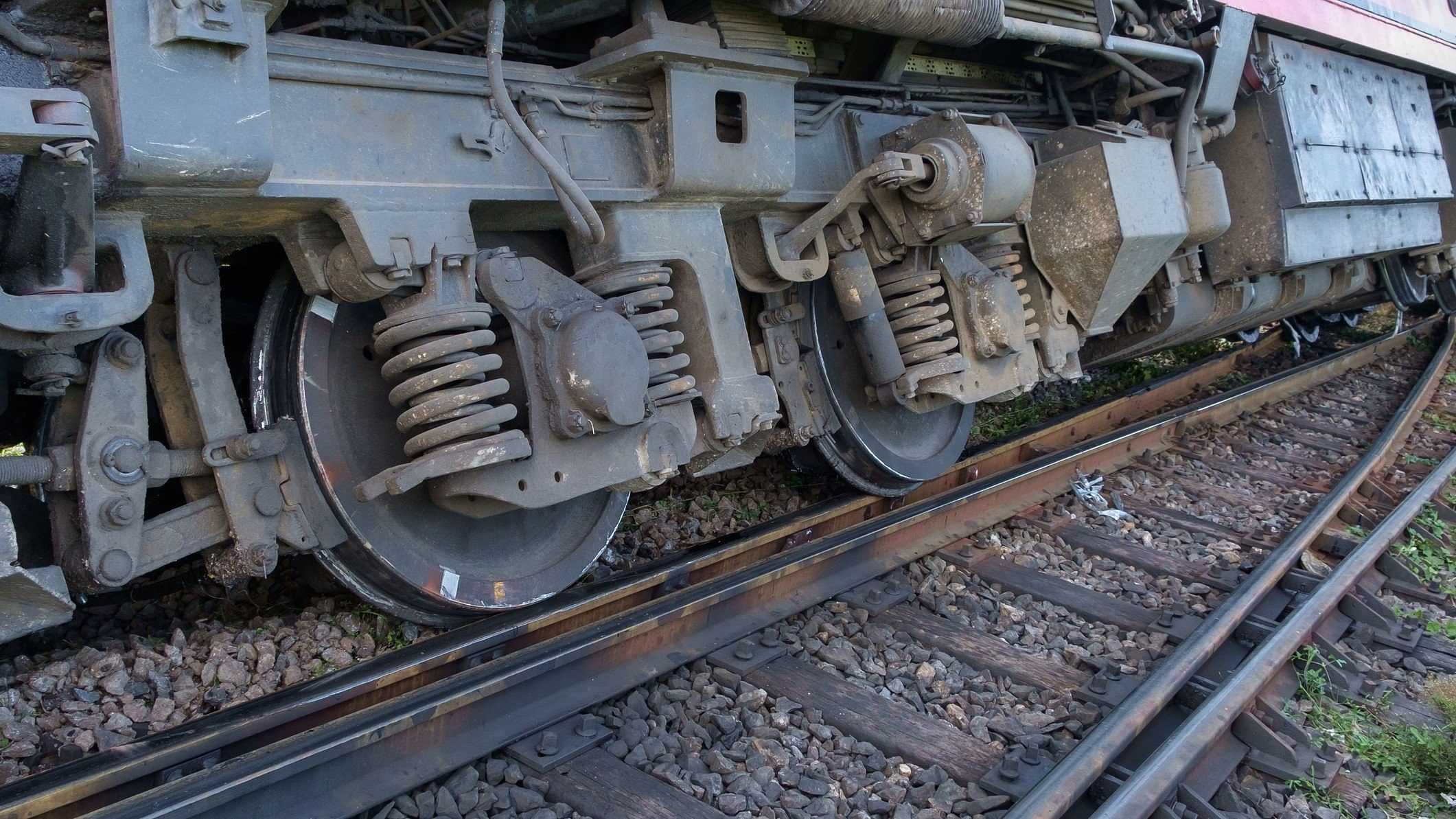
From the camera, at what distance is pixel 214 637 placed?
2.96 metres

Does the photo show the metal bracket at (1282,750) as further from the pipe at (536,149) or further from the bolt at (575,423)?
the pipe at (536,149)

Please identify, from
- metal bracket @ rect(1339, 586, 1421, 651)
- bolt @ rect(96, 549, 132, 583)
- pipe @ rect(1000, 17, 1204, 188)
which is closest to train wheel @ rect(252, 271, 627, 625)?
bolt @ rect(96, 549, 132, 583)

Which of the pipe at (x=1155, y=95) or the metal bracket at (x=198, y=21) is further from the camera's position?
the pipe at (x=1155, y=95)

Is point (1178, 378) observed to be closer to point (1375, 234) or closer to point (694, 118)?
point (1375, 234)

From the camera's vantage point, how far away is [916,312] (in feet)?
14.7

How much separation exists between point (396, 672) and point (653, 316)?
1244 mm

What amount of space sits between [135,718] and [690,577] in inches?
68.4

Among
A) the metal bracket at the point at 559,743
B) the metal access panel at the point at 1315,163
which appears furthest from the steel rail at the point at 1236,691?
the metal access panel at the point at 1315,163

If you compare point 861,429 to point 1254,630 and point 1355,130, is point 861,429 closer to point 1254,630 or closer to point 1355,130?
point 1254,630

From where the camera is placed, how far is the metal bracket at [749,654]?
3277mm

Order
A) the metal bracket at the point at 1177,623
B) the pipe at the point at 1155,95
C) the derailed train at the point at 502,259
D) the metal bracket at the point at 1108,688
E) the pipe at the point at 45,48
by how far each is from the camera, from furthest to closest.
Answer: the pipe at the point at 1155,95 → the metal bracket at the point at 1177,623 → the metal bracket at the point at 1108,688 → the derailed train at the point at 502,259 → the pipe at the point at 45,48

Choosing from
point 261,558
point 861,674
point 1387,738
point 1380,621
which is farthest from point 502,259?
point 1380,621

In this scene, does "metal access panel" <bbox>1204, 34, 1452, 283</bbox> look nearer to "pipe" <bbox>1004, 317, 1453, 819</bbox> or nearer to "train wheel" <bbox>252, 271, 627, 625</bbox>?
"pipe" <bbox>1004, 317, 1453, 819</bbox>

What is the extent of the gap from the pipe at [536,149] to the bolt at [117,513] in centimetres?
133
